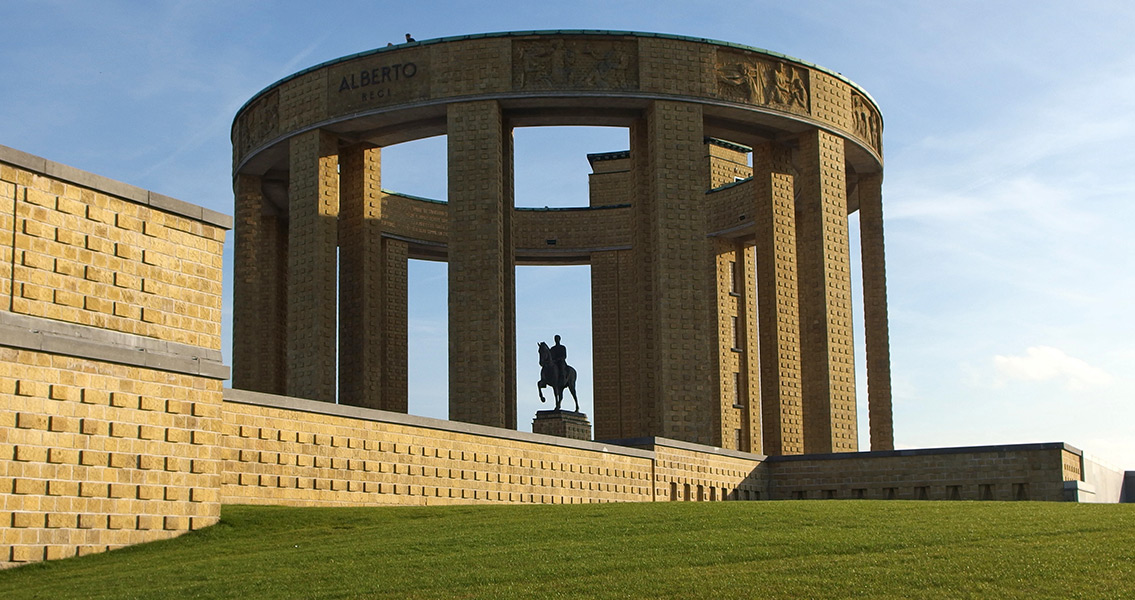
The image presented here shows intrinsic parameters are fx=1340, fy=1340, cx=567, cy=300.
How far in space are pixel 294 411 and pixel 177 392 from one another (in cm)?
329

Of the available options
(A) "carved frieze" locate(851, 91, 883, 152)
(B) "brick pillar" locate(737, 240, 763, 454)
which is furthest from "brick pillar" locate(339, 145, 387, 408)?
(A) "carved frieze" locate(851, 91, 883, 152)

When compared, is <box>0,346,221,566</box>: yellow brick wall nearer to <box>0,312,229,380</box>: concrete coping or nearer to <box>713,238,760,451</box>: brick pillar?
<box>0,312,229,380</box>: concrete coping

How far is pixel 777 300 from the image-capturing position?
37.9 meters

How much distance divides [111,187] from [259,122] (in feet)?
66.5

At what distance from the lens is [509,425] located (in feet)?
109

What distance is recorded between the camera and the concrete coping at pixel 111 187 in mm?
15898

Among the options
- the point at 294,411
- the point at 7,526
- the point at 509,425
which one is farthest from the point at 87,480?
the point at 509,425

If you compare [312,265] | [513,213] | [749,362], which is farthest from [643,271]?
[749,362]

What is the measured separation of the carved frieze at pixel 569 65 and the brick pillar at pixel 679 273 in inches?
51.9

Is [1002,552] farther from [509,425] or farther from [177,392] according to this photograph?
[509,425]

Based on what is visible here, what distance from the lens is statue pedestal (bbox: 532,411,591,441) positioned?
35.4 m

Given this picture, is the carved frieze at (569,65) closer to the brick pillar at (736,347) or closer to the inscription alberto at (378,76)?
the inscription alberto at (378,76)

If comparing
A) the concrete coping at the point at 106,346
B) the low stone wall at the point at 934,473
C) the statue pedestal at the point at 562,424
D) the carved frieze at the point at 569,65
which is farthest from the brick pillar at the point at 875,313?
the concrete coping at the point at 106,346

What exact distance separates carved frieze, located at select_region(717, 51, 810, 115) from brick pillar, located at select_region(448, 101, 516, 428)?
19.5 feet
